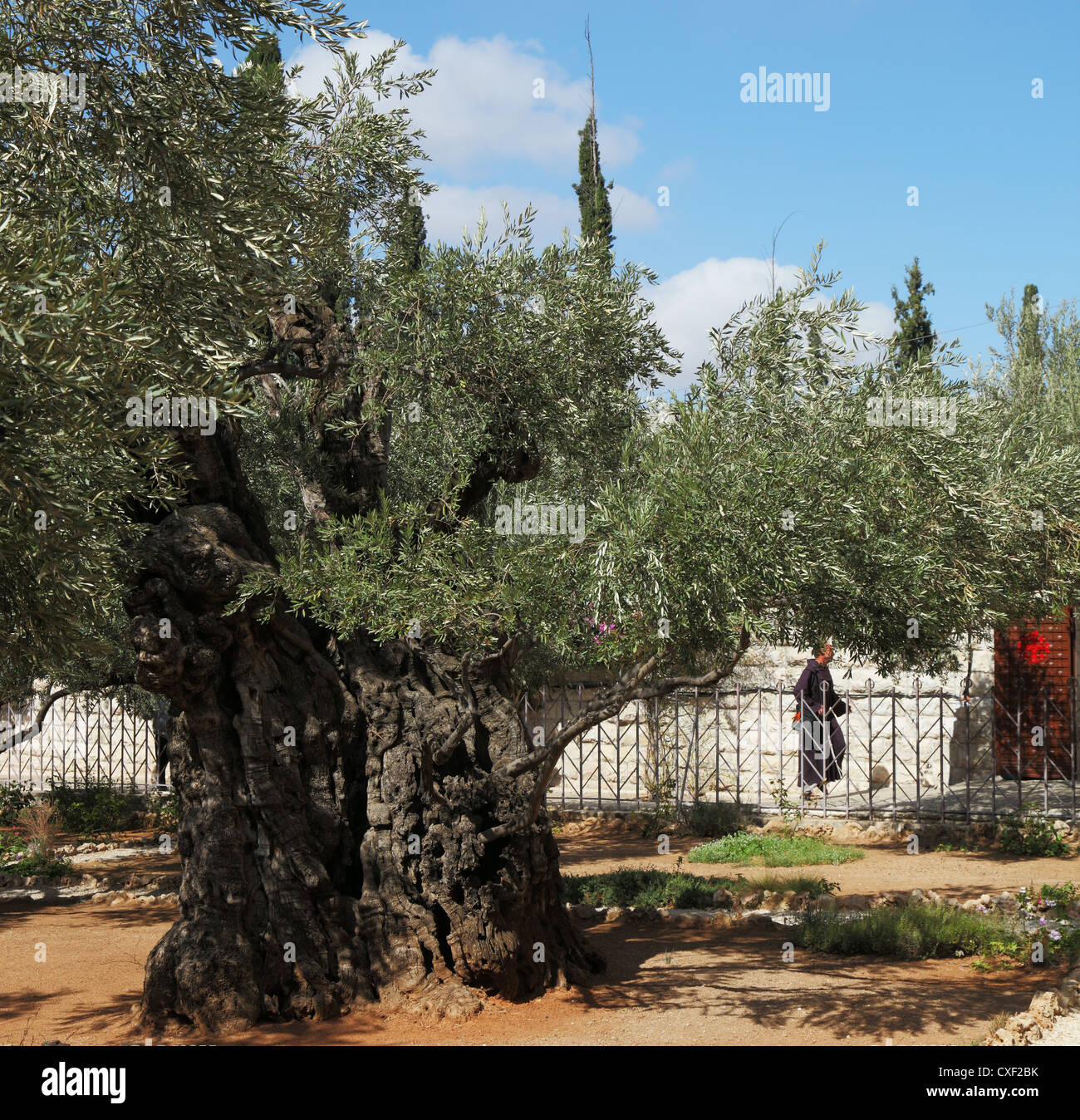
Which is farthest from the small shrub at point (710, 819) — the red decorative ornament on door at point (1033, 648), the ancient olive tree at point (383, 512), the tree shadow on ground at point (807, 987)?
the ancient olive tree at point (383, 512)

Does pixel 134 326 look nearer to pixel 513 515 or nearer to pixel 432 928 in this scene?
pixel 513 515

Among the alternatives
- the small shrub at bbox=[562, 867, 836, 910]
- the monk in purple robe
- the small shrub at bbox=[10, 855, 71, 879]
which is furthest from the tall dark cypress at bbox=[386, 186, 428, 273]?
the small shrub at bbox=[10, 855, 71, 879]

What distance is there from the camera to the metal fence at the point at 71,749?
20.0 metres

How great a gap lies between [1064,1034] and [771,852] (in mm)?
7465

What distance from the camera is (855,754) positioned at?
53.9ft

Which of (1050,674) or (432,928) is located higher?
(1050,674)

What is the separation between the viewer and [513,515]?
670 cm

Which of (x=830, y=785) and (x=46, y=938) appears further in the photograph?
(x=830, y=785)

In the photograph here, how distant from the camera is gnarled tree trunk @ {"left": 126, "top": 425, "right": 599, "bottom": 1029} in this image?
23.3 ft

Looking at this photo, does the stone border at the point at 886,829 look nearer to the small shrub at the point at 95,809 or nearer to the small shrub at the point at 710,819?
the small shrub at the point at 710,819

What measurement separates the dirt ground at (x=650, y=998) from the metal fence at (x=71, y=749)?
32.0 feet

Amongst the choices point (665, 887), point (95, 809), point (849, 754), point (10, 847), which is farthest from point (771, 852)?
point (95, 809)

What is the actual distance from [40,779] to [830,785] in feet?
51.0

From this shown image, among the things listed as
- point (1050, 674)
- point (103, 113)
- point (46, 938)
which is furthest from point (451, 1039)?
point (1050, 674)
